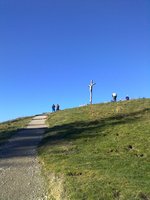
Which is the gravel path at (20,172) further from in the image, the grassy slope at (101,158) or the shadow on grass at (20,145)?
the grassy slope at (101,158)

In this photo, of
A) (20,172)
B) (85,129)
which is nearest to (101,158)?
(20,172)

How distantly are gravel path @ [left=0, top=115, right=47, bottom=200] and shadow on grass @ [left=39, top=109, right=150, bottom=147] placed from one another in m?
1.00

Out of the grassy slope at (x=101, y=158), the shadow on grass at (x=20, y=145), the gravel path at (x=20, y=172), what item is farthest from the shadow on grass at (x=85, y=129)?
the gravel path at (x=20, y=172)

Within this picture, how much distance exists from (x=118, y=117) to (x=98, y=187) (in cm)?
1645

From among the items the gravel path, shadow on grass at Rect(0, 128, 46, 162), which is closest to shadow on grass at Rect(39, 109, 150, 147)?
shadow on grass at Rect(0, 128, 46, 162)

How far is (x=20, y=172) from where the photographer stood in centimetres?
1554

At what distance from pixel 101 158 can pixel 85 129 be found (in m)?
8.10

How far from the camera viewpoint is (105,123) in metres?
25.7

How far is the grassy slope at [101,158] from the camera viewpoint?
11.7m

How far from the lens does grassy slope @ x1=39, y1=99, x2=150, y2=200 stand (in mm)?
11656

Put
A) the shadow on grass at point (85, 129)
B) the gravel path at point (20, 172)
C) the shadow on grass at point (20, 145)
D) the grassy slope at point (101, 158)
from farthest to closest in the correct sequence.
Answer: the shadow on grass at point (85, 129) → the shadow on grass at point (20, 145) → the gravel path at point (20, 172) → the grassy slope at point (101, 158)

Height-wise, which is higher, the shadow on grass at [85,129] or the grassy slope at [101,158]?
the shadow on grass at [85,129]

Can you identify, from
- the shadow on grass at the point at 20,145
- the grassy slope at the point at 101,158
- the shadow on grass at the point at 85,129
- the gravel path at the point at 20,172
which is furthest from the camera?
the shadow on grass at the point at 85,129

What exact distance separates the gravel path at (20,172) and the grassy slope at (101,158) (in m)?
0.40
